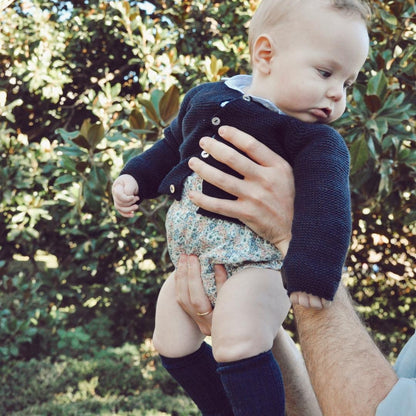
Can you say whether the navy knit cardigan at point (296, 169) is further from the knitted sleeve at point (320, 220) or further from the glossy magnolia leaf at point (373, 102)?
the glossy magnolia leaf at point (373, 102)

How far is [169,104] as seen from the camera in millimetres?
3195

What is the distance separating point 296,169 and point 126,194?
2.08 ft

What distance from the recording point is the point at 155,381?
191 inches

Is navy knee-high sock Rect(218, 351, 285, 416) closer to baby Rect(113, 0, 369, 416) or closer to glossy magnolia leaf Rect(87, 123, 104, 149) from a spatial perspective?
baby Rect(113, 0, 369, 416)

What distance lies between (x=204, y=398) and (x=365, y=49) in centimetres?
122

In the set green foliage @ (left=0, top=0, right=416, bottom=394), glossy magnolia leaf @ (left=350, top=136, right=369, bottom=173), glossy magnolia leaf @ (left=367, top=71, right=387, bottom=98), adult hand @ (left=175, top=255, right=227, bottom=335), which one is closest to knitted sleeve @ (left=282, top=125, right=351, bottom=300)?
adult hand @ (left=175, top=255, right=227, bottom=335)

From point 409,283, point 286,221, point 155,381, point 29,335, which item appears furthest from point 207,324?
point 409,283

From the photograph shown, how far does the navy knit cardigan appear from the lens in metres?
1.40

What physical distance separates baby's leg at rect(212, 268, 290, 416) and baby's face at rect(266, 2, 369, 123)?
1.70ft

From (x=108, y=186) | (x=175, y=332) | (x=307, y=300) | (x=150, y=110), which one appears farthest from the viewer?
(x=108, y=186)

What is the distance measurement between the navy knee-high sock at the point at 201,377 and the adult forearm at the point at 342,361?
1.36 ft

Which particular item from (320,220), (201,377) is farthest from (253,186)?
(201,377)

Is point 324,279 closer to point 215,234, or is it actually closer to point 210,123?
point 215,234

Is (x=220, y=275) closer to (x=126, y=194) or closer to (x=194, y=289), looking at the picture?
(x=194, y=289)
